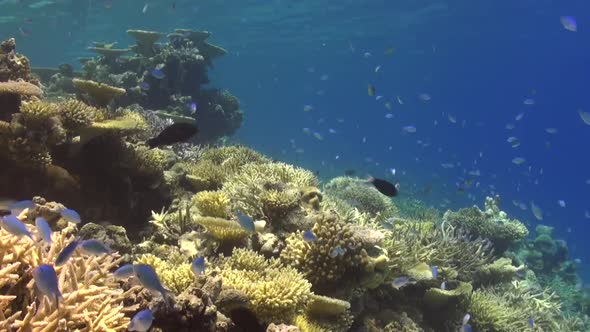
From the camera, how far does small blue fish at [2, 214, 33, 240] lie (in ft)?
11.5

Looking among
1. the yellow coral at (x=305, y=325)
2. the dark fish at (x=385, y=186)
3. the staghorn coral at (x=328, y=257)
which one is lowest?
the yellow coral at (x=305, y=325)

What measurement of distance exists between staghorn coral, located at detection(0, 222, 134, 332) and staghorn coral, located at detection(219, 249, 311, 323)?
4.25ft

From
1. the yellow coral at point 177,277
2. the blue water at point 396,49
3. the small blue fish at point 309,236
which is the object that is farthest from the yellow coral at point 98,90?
the blue water at point 396,49

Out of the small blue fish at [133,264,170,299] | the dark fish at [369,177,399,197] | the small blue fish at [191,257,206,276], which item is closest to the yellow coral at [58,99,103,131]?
the small blue fish at [191,257,206,276]

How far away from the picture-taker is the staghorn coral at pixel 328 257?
5.77m

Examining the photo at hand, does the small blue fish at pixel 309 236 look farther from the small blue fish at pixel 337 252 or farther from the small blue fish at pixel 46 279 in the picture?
the small blue fish at pixel 46 279

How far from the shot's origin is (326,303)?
5332mm

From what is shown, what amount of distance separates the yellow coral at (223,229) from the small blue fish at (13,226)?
2.45 metres

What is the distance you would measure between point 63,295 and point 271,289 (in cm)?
204

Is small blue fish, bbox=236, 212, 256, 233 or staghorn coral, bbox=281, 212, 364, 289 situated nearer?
small blue fish, bbox=236, 212, 256, 233

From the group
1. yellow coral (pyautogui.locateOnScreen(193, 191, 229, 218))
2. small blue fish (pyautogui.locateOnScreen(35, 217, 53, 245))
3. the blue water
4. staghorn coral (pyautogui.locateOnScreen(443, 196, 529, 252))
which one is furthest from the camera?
the blue water

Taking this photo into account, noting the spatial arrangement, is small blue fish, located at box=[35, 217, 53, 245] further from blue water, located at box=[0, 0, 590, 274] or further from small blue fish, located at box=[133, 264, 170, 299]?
blue water, located at box=[0, 0, 590, 274]

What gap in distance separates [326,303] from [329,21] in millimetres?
45894

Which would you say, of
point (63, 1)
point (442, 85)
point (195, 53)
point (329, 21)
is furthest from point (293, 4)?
point (442, 85)
